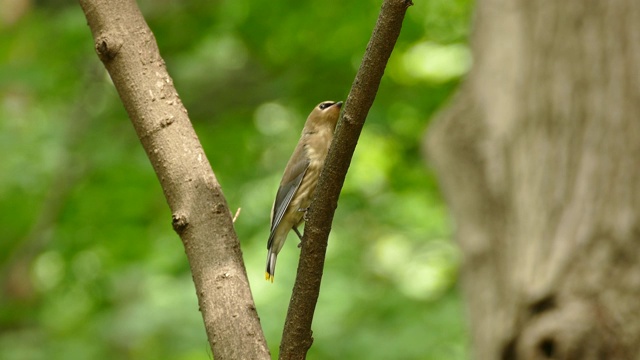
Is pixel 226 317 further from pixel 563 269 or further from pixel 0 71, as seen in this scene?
pixel 0 71

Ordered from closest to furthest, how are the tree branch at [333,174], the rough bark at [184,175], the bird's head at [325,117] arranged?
the tree branch at [333,174], the rough bark at [184,175], the bird's head at [325,117]

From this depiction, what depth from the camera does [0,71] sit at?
746 centimetres

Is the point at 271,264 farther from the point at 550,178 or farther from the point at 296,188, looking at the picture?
the point at 550,178

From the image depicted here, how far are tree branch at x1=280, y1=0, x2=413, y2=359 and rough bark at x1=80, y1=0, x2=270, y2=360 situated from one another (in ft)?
0.43


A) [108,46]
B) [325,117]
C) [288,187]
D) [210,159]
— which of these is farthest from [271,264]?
[210,159]

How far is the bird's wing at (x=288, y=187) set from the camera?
15.8 ft

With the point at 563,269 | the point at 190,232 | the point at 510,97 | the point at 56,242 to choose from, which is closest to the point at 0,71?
the point at 56,242

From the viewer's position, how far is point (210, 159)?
8141mm

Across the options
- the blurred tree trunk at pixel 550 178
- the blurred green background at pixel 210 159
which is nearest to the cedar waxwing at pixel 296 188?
the blurred tree trunk at pixel 550 178

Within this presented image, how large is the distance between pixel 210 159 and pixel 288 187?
341cm

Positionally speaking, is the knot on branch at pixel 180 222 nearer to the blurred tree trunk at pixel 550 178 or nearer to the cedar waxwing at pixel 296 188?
the cedar waxwing at pixel 296 188

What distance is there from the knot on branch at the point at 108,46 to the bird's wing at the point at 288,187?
2.13 m

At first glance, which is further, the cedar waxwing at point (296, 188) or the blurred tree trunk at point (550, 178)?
the blurred tree trunk at point (550, 178)

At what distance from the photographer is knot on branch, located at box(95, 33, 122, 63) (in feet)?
8.96
